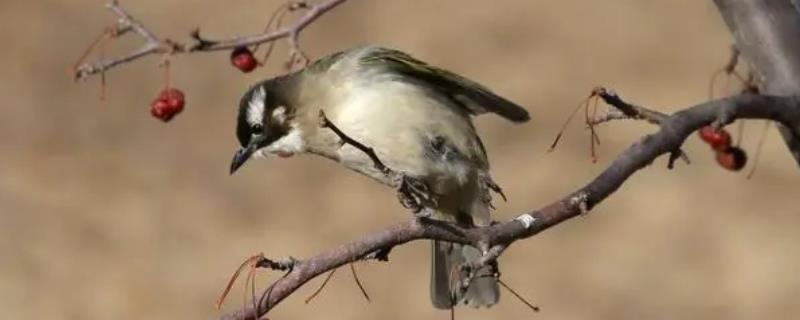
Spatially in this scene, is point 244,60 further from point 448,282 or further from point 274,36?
point 448,282

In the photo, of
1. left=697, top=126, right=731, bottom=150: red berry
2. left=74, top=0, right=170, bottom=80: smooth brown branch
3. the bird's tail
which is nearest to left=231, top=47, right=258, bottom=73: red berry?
left=74, top=0, right=170, bottom=80: smooth brown branch

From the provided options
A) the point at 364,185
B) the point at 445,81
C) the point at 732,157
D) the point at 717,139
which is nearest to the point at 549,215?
the point at 717,139

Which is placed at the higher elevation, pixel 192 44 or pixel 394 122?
pixel 192 44

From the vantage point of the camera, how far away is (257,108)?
10.4ft

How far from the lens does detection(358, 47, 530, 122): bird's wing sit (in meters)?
3.03

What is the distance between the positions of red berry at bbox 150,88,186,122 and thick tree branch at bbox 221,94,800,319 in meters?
1.14

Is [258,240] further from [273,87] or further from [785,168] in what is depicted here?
[273,87]

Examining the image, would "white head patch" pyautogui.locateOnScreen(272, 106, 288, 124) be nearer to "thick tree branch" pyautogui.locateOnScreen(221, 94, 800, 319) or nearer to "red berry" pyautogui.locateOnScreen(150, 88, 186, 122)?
"red berry" pyautogui.locateOnScreen(150, 88, 186, 122)

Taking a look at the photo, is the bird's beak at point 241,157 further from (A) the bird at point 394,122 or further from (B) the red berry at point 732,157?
(B) the red berry at point 732,157

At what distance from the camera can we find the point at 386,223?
6727mm

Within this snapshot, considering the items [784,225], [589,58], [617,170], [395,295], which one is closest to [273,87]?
[617,170]

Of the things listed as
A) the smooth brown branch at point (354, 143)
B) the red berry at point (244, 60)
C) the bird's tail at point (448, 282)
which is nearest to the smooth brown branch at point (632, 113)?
the smooth brown branch at point (354, 143)

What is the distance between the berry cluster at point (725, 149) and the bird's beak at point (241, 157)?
0.89 metres

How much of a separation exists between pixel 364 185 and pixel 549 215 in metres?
5.01
